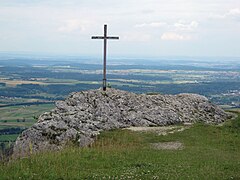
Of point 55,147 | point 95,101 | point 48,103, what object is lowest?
point 48,103

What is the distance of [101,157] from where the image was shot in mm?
13766

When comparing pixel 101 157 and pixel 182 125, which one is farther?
pixel 182 125

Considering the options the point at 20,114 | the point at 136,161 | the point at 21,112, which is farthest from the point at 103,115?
the point at 21,112

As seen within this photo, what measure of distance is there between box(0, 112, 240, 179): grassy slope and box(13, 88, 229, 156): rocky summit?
1637 mm

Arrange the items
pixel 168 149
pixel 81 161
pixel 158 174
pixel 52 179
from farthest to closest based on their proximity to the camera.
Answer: pixel 168 149
pixel 81 161
pixel 158 174
pixel 52 179

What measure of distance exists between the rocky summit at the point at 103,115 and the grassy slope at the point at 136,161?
1637 mm

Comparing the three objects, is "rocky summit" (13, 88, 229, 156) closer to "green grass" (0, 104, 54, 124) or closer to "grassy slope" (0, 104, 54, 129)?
"grassy slope" (0, 104, 54, 129)

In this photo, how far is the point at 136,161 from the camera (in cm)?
1328

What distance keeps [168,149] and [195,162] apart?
10.2 feet

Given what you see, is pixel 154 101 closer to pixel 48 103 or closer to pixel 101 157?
pixel 101 157

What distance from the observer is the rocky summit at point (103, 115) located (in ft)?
60.3

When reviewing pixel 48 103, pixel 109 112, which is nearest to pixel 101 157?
pixel 109 112

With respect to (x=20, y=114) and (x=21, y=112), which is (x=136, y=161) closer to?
(x=20, y=114)

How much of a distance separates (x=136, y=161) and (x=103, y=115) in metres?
8.80
